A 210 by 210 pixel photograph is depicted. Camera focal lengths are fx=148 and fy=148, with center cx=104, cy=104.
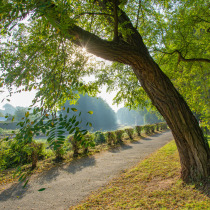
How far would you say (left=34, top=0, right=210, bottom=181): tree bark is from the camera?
10.4 ft

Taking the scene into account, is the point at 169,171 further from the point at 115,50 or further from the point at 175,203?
the point at 115,50

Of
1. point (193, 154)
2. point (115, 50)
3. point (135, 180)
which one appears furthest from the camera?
point (135, 180)

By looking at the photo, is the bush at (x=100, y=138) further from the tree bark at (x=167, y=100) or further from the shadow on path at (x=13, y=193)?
the tree bark at (x=167, y=100)

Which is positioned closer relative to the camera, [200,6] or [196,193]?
[196,193]

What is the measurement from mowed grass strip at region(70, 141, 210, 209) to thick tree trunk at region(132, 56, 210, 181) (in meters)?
0.63

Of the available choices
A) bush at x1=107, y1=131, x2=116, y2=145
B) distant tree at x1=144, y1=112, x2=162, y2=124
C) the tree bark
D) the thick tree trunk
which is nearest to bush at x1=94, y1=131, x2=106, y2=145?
bush at x1=107, y1=131, x2=116, y2=145

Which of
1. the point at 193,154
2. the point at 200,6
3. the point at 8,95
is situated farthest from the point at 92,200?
the point at 200,6

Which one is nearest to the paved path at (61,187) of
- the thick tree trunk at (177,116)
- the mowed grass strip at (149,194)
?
the mowed grass strip at (149,194)

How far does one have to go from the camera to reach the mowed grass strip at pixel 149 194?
3.50 m

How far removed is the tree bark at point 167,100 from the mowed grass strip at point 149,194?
56 centimetres

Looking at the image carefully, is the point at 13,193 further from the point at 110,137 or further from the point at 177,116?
the point at 110,137

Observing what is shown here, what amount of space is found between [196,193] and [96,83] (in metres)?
4.48

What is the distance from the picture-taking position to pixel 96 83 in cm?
570

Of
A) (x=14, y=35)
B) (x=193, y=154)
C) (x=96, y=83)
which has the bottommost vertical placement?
(x=193, y=154)
